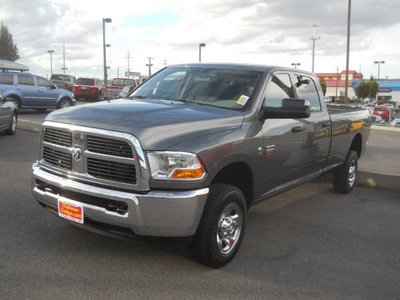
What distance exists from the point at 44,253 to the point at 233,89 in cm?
245

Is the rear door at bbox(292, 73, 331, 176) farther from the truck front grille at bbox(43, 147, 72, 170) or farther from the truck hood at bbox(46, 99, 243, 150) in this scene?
the truck front grille at bbox(43, 147, 72, 170)

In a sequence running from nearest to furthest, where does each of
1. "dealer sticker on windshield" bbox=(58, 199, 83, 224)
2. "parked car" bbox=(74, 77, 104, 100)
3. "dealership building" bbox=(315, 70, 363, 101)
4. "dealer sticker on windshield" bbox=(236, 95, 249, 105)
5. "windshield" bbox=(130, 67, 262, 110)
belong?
"dealer sticker on windshield" bbox=(58, 199, 83, 224)
"dealer sticker on windshield" bbox=(236, 95, 249, 105)
"windshield" bbox=(130, 67, 262, 110)
"parked car" bbox=(74, 77, 104, 100)
"dealership building" bbox=(315, 70, 363, 101)

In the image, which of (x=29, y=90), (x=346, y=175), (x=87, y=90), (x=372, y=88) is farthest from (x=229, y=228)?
(x=372, y=88)

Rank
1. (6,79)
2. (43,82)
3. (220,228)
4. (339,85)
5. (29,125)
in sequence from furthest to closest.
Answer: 1. (339,85)
2. (43,82)
3. (6,79)
4. (29,125)
5. (220,228)

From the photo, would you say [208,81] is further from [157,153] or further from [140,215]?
[140,215]

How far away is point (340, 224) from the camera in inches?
204

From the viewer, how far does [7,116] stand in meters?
11.1

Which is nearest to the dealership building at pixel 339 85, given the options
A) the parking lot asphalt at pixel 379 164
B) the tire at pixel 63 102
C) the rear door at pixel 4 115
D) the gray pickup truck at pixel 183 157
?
the tire at pixel 63 102

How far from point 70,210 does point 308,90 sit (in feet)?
11.3

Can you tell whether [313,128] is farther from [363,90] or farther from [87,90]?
[363,90]

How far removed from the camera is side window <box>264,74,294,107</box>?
4524 millimetres

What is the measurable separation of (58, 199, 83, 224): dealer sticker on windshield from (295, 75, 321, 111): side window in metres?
3.05

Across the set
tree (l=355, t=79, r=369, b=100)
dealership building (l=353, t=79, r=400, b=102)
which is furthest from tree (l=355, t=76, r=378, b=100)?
dealership building (l=353, t=79, r=400, b=102)

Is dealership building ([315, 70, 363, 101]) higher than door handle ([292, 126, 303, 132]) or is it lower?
higher
